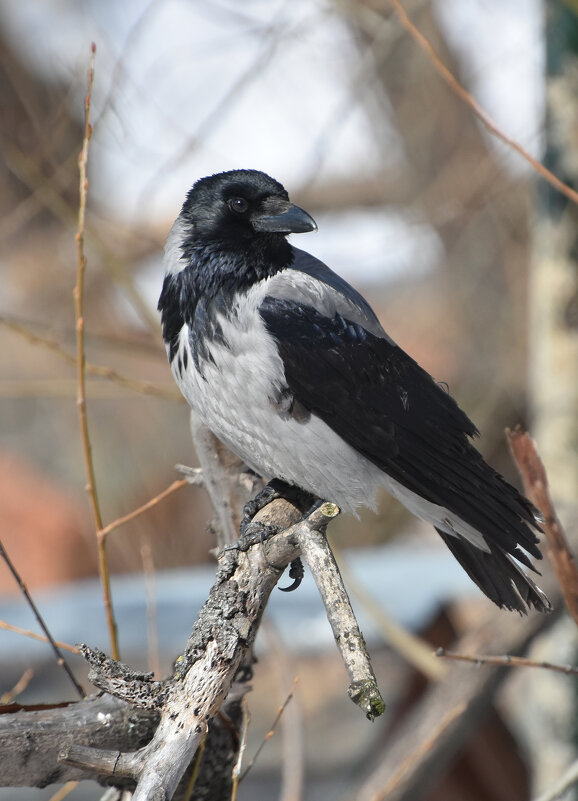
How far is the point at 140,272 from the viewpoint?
6.81 m

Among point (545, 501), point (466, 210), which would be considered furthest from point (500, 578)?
point (466, 210)

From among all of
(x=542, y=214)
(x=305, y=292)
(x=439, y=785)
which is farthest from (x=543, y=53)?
(x=439, y=785)

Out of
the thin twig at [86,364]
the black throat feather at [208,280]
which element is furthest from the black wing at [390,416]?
the thin twig at [86,364]

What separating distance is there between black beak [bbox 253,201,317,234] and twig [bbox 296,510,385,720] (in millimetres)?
853

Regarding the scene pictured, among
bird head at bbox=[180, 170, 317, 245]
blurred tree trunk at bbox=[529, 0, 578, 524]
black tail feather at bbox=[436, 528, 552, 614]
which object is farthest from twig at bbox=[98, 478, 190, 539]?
blurred tree trunk at bbox=[529, 0, 578, 524]

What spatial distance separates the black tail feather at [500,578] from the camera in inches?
91.6

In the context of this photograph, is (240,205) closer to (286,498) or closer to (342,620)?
(286,498)

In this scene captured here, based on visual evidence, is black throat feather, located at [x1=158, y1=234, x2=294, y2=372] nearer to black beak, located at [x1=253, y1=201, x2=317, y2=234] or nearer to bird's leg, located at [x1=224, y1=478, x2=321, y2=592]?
black beak, located at [x1=253, y1=201, x2=317, y2=234]

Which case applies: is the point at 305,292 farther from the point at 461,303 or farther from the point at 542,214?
the point at 461,303

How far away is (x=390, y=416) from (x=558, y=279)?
2.07 metres

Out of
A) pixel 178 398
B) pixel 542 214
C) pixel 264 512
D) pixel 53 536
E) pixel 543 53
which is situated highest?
pixel 543 53

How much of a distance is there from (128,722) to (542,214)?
3.18 metres

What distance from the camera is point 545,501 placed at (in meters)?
2.08

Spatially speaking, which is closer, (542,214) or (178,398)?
(178,398)
